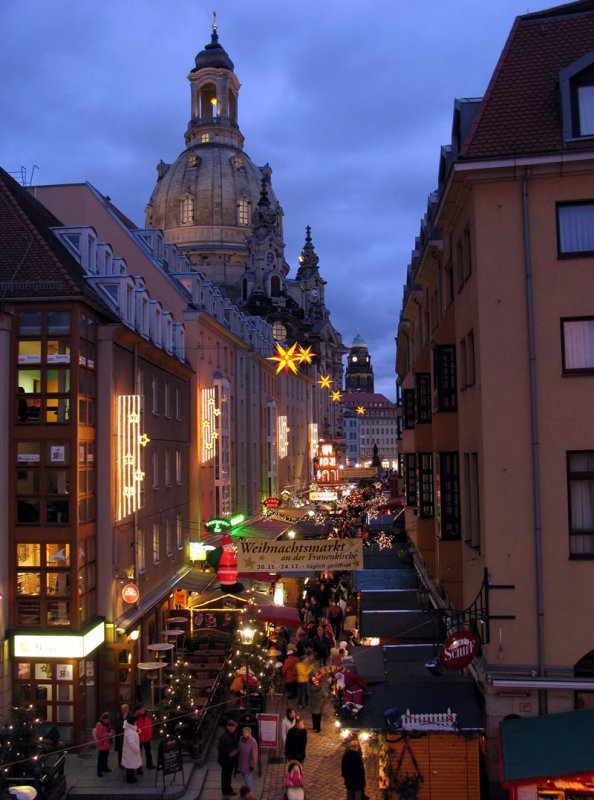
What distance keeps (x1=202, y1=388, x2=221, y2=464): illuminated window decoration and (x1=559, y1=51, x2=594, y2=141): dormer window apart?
23.7m

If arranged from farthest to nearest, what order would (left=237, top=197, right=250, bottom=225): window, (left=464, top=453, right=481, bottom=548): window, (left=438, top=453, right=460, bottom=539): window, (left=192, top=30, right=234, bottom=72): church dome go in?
(left=192, top=30, right=234, bottom=72): church dome < (left=237, top=197, right=250, bottom=225): window < (left=438, top=453, right=460, bottom=539): window < (left=464, top=453, right=481, bottom=548): window

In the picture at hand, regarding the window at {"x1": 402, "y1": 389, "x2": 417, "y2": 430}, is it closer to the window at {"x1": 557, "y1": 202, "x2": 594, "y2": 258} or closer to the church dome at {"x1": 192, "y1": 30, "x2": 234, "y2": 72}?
the window at {"x1": 557, "y1": 202, "x2": 594, "y2": 258}

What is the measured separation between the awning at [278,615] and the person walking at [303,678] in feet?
7.46

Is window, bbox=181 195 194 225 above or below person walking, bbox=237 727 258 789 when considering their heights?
above

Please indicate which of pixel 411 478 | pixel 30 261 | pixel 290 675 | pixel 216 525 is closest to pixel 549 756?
pixel 290 675

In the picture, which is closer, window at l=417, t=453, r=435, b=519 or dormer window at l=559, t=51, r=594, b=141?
dormer window at l=559, t=51, r=594, b=141

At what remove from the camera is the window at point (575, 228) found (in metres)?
15.0

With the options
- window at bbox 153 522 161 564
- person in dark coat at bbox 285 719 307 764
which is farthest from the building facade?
window at bbox 153 522 161 564

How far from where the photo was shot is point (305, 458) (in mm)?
84812

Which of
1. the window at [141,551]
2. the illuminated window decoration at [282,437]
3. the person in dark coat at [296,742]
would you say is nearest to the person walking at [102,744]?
the person in dark coat at [296,742]

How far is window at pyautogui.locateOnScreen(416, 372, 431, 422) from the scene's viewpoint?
24.8m

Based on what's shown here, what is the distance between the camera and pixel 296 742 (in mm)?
17562

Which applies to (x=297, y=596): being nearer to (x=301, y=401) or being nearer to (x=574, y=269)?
(x=574, y=269)

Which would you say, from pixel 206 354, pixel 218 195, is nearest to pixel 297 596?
pixel 206 354
